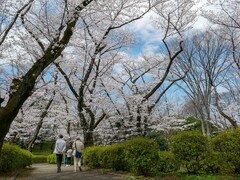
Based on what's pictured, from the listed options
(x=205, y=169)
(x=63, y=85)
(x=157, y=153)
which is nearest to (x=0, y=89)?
(x=63, y=85)

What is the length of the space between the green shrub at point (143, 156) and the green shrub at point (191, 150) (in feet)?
2.35

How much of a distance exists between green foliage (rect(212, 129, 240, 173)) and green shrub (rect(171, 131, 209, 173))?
21.3 inches

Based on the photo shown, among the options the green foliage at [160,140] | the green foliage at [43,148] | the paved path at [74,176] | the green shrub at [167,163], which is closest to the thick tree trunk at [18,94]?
the paved path at [74,176]

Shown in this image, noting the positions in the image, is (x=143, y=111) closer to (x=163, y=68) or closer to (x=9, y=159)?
(x=163, y=68)

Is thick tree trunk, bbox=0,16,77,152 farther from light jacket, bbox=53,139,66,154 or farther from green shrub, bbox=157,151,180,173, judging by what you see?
light jacket, bbox=53,139,66,154

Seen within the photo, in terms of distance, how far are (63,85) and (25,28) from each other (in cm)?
934

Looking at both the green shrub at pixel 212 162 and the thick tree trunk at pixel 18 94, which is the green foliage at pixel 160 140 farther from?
the thick tree trunk at pixel 18 94

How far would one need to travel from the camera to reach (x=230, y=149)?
7363 millimetres

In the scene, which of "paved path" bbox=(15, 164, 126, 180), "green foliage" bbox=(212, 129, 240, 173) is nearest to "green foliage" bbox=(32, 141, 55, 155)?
"paved path" bbox=(15, 164, 126, 180)

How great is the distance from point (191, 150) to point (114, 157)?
123 inches

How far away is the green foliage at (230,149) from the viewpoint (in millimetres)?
7246

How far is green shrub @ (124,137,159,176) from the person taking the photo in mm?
8023

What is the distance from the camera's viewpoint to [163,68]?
66.2ft

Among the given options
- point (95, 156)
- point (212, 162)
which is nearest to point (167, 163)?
point (212, 162)
